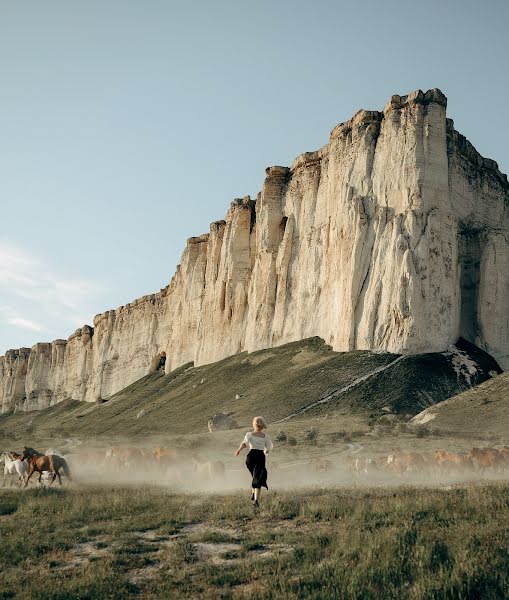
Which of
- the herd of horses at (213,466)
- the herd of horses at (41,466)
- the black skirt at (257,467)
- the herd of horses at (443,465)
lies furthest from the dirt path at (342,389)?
the black skirt at (257,467)

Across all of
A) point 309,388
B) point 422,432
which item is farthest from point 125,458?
point 309,388

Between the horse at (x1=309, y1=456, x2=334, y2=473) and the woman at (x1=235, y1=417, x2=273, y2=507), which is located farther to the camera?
the horse at (x1=309, y1=456, x2=334, y2=473)

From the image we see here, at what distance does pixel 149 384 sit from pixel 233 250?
2086 cm

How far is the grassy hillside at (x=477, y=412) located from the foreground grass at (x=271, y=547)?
22800 mm

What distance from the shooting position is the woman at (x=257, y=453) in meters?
13.2

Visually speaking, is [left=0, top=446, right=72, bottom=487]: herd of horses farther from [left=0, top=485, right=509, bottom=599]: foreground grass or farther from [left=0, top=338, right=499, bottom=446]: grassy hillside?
[left=0, top=338, right=499, bottom=446]: grassy hillside

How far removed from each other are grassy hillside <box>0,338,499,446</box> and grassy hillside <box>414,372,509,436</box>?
3803 mm

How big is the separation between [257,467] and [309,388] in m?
37.7

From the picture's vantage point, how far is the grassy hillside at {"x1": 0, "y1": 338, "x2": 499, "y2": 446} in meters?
46.0

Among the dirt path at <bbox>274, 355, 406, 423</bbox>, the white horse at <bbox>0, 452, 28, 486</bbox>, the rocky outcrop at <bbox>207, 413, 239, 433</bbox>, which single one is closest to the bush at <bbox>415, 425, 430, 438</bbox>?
the dirt path at <bbox>274, 355, 406, 423</bbox>

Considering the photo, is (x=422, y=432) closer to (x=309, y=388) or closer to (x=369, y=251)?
(x=309, y=388)

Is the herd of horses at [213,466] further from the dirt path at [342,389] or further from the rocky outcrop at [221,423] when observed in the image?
the dirt path at [342,389]

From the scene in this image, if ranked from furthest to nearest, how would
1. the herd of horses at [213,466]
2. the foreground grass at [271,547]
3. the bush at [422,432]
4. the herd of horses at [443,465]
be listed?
the bush at [422,432] < the herd of horses at [443,465] < the herd of horses at [213,466] < the foreground grass at [271,547]

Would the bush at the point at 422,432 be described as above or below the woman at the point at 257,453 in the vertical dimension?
above
